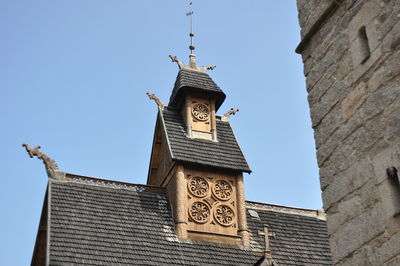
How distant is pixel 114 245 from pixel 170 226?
5.55 ft

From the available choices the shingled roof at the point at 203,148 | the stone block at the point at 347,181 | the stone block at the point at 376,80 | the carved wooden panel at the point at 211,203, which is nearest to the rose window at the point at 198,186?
the carved wooden panel at the point at 211,203

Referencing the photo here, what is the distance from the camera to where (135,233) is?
13.0m

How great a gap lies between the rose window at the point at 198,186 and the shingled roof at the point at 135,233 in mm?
734

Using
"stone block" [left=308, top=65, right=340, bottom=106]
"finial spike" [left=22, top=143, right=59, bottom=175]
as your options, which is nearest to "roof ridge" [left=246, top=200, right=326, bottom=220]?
"finial spike" [left=22, top=143, right=59, bottom=175]

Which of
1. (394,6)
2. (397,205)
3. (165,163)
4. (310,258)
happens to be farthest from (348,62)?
(165,163)

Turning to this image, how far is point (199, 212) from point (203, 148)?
1.75 metres

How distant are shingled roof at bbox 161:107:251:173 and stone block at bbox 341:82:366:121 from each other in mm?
8882

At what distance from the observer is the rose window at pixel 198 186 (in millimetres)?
14173

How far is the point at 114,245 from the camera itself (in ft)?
40.7

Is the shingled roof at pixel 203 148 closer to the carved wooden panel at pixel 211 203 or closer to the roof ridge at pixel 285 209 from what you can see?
the carved wooden panel at pixel 211 203

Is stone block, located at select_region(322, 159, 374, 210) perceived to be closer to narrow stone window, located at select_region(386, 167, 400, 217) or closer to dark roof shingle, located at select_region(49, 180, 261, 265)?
narrow stone window, located at select_region(386, 167, 400, 217)

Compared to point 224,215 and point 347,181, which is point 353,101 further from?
point 224,215

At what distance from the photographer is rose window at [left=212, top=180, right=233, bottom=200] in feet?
47.0

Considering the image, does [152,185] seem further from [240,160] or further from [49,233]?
[49,233]
